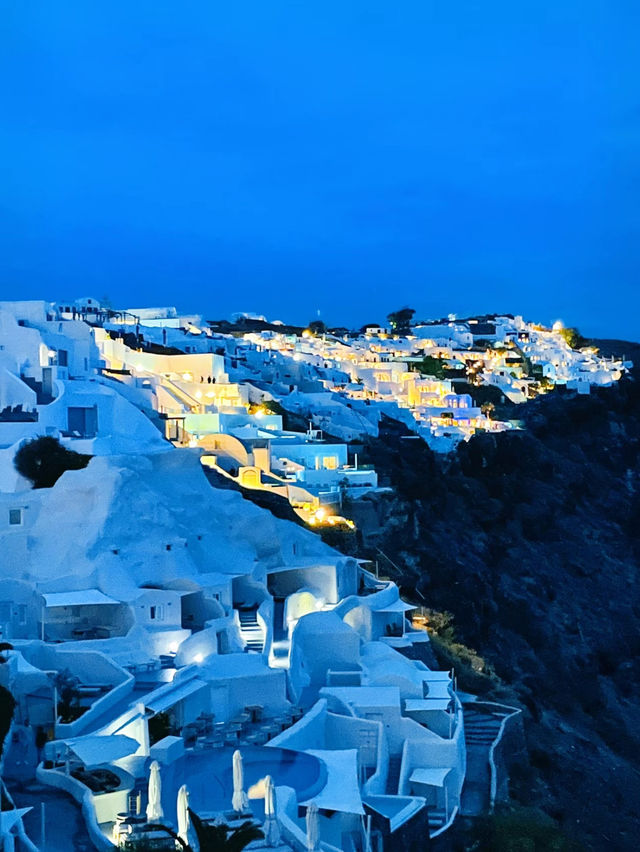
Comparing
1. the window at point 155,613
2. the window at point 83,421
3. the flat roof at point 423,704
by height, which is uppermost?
the window at point 83,421

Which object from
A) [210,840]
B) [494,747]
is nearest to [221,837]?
[210,840]

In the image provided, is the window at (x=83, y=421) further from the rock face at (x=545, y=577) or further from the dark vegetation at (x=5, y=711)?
the dark vegetation at (x=5, y=711)

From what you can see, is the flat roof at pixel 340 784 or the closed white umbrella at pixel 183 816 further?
the flat roof at pixel 340 784

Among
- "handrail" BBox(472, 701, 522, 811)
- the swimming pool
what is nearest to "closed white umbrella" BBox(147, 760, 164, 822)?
the swimming pool

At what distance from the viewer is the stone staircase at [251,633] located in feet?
80.9

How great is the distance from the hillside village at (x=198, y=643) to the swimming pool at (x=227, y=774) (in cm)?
5

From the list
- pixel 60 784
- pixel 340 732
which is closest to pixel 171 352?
pixel 340 732

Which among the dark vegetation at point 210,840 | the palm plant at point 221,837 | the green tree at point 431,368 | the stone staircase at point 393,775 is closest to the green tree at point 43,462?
the stone staircase at point 393,775

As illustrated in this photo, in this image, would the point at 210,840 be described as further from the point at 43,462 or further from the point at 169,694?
the point at 43,462

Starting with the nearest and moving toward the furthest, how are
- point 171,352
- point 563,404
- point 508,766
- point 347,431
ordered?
1. point 508,766
2. point 347,431
3. point 171,352
4. point 563,404

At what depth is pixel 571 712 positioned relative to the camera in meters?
38.9

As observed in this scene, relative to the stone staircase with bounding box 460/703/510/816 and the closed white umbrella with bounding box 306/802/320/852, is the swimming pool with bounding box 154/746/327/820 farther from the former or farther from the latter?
the stone staircase with bounding box 460/703/510/816

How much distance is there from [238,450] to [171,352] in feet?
66.5

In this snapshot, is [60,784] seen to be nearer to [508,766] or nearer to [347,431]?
[508,766]
